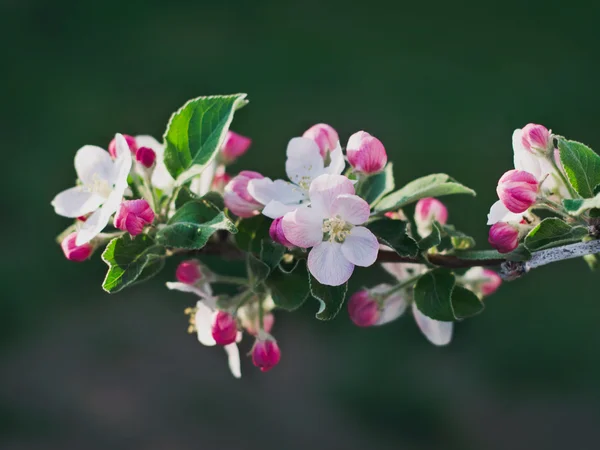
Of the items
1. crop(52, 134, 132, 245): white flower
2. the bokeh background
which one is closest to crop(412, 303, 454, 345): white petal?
crop(52, 134, 132, 245): white flower

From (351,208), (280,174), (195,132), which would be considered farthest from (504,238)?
(280,174)

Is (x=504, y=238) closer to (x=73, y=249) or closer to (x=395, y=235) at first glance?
(x=395, y=235)

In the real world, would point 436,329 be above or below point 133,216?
below

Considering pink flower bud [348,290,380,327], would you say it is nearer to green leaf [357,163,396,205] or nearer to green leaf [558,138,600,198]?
green leaf [357,163,396,205]

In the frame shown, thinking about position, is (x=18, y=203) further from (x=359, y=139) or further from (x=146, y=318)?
(x=359, y=139)

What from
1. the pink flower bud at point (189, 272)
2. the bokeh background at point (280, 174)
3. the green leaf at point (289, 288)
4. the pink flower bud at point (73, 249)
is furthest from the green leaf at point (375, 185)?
the bokeh background at point (280, 174)

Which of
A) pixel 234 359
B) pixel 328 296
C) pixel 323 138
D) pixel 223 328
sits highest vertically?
pixel 323 138

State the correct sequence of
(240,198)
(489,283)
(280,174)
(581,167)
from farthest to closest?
(280,174)
(489,283)
(240,198)
(581,167)
